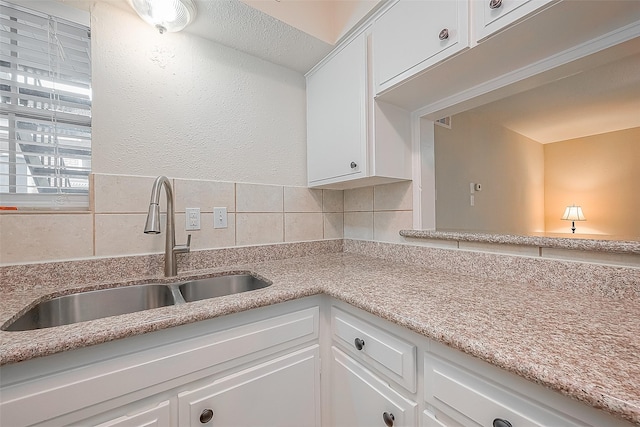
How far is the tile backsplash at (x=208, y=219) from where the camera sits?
0.96 meters

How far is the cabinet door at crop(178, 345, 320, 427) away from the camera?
2.49 feet

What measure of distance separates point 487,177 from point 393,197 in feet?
6.71

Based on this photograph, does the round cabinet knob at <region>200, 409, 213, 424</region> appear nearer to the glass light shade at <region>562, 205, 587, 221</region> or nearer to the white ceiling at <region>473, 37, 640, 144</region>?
the white ceiling at <region>473, 37, 640, 144</region>

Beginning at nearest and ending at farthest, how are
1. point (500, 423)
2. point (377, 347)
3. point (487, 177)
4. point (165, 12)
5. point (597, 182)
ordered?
point (500, 423) < point (377, 347) < point (165, 12) < point (487, 177) < point (597, 182)

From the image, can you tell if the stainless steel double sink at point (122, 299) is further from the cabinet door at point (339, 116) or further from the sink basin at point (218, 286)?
the cabinet door at point (339, 116)

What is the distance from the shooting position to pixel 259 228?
145 centimetres

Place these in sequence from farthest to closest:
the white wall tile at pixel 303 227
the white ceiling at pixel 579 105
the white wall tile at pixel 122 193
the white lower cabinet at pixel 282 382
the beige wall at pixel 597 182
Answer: the beige wall at pixel 597 182 → the white ceiling at pixel 579 105 → the white wall tile at pixel 303 227 → the white wall tile at pixel 122 193 → the white lower cabinet at pixel 282 382

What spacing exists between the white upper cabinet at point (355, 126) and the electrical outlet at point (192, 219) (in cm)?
68

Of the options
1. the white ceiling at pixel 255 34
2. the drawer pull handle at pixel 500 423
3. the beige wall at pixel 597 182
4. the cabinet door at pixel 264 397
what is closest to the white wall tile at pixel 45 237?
the cabinet door at pixel 264 397

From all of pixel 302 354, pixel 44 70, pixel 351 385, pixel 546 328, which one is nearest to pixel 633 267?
pixel 546 328

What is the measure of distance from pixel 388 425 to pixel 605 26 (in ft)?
4.38

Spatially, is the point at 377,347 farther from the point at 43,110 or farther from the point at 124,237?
the point at 43,110

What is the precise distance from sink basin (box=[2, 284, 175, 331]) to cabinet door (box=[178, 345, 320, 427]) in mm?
399

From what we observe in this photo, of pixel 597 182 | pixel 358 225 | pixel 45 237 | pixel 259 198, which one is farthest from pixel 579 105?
pixel 45 237
